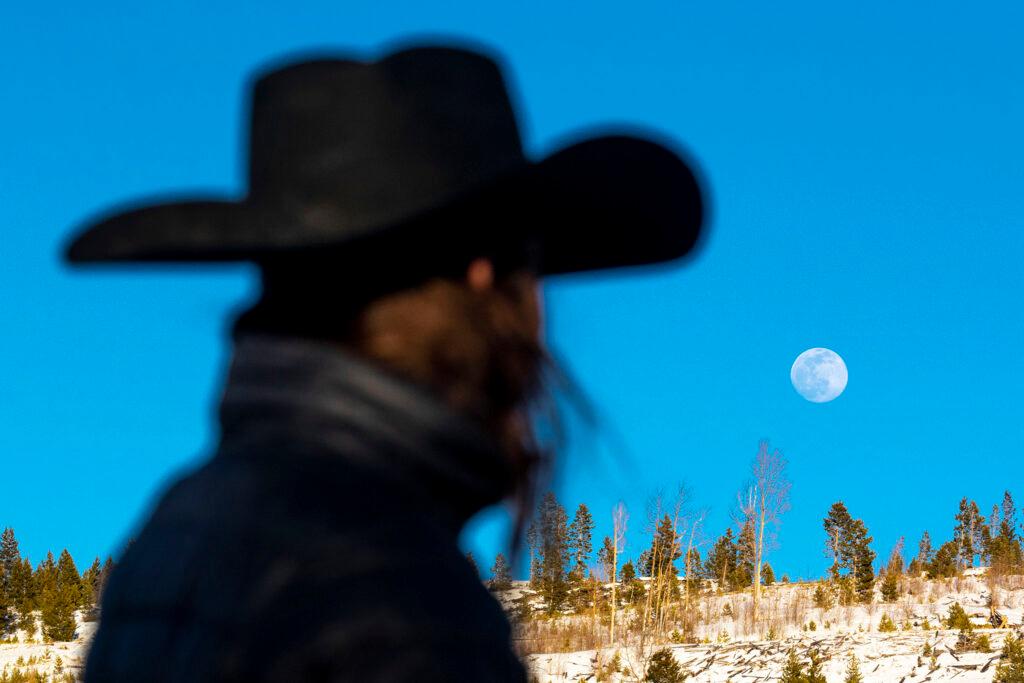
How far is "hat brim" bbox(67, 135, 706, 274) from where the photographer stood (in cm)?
125

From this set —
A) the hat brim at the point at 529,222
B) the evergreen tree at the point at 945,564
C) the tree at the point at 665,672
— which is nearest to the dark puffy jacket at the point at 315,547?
the hat brim at the point at 529,222

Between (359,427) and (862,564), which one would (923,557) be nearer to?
(862,564)

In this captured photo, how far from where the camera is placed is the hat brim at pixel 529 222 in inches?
49.1

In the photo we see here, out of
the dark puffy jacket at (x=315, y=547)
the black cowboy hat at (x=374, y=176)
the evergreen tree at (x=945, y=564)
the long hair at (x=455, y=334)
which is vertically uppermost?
the evergreen tree at (x=945, y=564)

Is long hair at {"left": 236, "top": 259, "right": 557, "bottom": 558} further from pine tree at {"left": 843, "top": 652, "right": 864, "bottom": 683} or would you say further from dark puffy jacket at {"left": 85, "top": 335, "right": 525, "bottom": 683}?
pine tree at {"left": 843, "top": 652, "right": 864, "bottom": 683}

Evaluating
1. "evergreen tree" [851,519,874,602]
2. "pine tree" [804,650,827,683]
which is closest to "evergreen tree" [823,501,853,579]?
"evergreen tree" [851,519,874,602]

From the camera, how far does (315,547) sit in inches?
41.5

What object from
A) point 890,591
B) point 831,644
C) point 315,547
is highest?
point 890,591

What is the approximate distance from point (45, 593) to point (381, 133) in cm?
4812

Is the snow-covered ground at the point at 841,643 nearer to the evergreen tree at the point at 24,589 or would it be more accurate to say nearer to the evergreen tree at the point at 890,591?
the evergreen tree at the point at 890,591

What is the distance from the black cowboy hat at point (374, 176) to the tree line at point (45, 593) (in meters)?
43.2

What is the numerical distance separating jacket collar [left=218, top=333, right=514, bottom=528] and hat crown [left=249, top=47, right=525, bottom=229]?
0.56ft

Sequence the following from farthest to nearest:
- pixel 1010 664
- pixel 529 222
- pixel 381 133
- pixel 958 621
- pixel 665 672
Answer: pixel 958 621 → pixel 665 672 → pixel 1010 664 → pixel 529 222 → pixel 381 133

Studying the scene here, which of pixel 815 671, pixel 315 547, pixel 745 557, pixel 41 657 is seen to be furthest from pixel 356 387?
pixel 745 557
